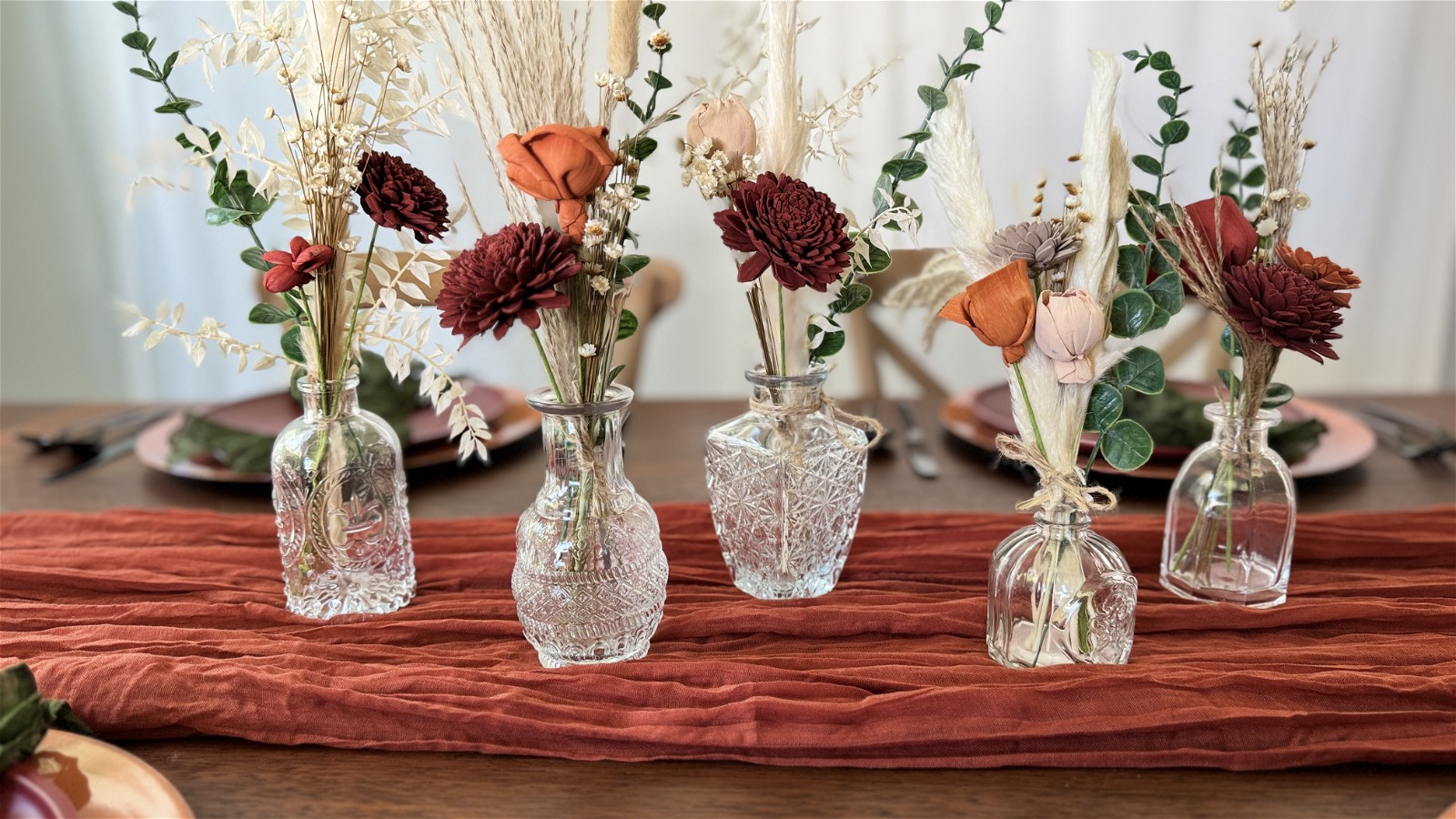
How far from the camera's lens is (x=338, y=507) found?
2.64ft

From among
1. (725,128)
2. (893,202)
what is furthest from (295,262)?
(893,202)

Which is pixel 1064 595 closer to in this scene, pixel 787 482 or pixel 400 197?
pixel 787 482

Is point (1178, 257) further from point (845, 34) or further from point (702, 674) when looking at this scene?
point (845, 34)

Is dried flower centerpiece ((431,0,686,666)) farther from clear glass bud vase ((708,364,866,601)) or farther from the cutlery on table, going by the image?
the cutlery on table

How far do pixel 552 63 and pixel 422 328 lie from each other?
240 mm

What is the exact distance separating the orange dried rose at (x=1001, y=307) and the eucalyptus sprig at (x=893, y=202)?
9cm

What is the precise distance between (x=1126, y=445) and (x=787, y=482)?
0.86ft

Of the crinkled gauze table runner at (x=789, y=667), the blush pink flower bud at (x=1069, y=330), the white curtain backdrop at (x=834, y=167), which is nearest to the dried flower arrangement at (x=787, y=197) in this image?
the blush pink flower bud at (x=1069, y=330)

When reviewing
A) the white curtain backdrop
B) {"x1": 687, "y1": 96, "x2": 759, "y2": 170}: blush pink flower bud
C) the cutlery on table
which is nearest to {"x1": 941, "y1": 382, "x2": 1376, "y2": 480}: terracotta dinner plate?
the cutlery on table

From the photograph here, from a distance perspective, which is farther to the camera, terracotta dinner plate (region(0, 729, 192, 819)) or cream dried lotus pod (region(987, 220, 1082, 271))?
cream dried lotus pod (region(987, 220, 1082, 271))

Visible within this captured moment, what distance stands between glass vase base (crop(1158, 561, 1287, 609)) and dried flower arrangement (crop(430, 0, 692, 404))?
51 centimetres

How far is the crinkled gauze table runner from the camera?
0.61 meters

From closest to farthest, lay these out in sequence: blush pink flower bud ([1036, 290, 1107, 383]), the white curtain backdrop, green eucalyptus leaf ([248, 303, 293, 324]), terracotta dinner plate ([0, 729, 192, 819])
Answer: terracotta dinner plate ([0, 729, 192, 819]) < blush pink flower bud ([1036, 290, 1107, 383]) < green eucalyptus leaf ([248, 303, 293, 324]) < the white curtain backdrop

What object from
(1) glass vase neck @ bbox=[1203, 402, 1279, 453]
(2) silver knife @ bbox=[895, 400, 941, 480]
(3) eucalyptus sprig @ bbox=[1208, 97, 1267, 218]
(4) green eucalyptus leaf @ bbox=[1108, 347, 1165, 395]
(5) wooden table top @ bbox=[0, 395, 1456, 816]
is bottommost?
A: (2) silver knife @ bbox=[895, 400, 941, 480]
